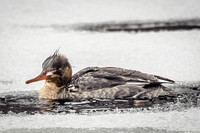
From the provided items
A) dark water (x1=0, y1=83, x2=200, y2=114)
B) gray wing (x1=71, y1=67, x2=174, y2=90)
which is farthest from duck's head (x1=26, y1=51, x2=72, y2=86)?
dark water (x1=0, y1=83, x2=200, y2=114)

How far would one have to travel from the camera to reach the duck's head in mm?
6117

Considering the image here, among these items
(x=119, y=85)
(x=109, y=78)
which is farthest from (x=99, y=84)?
(x=119, y=85)

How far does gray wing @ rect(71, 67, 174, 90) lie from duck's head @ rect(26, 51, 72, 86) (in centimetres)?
25

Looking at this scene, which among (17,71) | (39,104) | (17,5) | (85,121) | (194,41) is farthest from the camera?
(17,5)

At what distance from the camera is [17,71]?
23.6 feet

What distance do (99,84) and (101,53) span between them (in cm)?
229

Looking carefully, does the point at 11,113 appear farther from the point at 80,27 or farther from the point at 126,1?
the point at 126,1

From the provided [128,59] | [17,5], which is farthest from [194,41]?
[17,5]

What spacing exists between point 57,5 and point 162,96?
7.01 metres

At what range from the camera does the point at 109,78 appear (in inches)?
237

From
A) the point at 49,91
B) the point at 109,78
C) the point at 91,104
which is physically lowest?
the point at 91,104

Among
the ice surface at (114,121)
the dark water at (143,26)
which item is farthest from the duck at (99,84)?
the dark water at (143,26)

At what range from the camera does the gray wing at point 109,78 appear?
5926 millimetres

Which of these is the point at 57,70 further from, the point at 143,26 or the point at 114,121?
the point at 143,26
